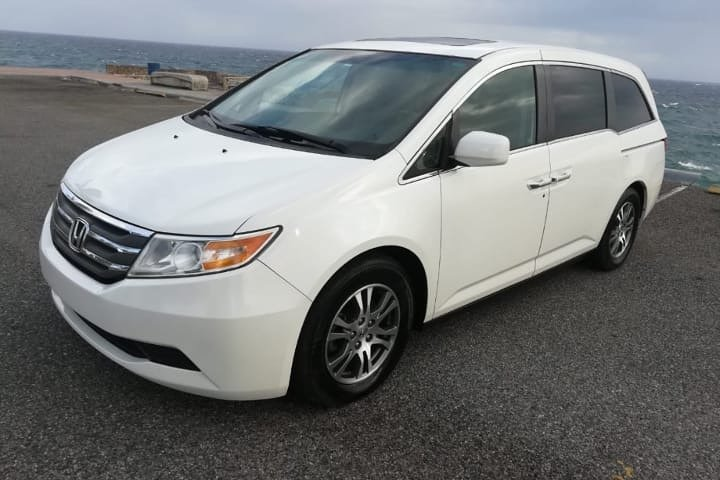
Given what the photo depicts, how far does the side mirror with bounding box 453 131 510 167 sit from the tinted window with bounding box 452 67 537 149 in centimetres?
15

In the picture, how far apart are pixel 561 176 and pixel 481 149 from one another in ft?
3.54

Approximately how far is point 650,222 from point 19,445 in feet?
20.6

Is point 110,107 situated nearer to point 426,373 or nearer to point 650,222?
point 650,222

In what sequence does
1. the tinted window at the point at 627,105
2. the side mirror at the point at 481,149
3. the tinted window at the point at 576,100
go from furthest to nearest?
1. the tinted window at the point at 627,105
2. the tinted window at the point at 576,100
3. the side mirror at the point at 481,149

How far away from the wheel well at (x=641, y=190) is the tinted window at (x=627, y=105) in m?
0.46

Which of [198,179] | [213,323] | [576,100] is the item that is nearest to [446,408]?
[213,323]

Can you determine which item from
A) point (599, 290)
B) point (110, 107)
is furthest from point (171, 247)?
point (110, 107)

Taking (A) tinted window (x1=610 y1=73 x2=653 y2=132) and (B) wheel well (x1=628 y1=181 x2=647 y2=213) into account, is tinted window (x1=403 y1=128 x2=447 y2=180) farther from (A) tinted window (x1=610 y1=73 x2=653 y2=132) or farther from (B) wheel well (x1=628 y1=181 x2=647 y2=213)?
(B) wheel well (x1=628 y1=181 x2=647 y2=213)

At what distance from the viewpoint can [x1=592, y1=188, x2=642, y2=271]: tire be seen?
15.5ft

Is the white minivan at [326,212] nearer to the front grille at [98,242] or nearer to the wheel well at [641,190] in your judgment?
the front grille at [98,242]

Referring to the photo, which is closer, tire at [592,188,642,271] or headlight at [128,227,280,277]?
headlight at [128,227,280,277]

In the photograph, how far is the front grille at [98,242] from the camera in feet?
8.00

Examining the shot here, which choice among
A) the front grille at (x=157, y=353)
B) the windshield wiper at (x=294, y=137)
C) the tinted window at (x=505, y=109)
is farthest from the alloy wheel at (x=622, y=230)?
the front grille at (x=157, y=353)

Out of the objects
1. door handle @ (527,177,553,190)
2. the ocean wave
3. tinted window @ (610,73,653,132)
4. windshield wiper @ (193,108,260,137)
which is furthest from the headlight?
the ocean wave
